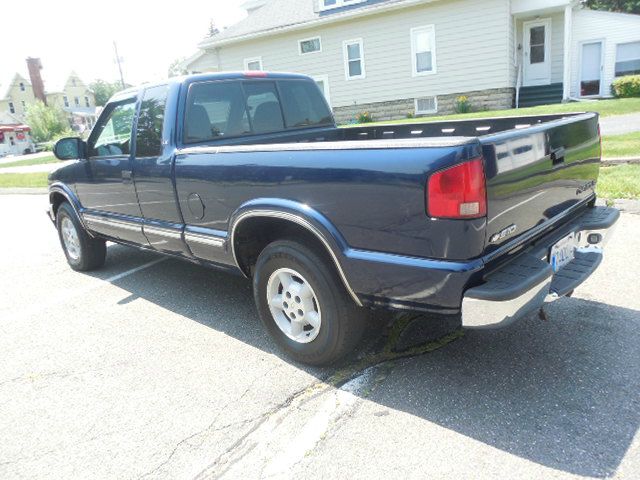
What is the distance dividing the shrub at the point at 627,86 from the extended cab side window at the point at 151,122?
54.7 ft

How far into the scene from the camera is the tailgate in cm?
253

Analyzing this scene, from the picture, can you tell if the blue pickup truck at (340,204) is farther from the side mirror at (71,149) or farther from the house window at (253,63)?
the house window at (253,63)

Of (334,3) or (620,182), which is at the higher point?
(334,3)

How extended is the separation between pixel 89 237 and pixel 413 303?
4.28m

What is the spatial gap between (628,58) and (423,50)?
682 centimetres

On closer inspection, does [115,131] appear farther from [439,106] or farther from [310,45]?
[310,45]

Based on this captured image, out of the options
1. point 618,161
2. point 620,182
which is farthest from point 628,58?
point 620,182

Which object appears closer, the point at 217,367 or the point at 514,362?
the point at 514,362

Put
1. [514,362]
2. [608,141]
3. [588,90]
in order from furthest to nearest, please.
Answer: [588,90], [608,141], [514,362]

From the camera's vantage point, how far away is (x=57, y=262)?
21.4 ft

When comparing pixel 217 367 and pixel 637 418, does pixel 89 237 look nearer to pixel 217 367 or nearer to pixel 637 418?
pixel 217 367

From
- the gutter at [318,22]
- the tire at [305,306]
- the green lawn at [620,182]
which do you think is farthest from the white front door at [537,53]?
the tire at [305,306]

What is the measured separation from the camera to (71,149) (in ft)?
16.3

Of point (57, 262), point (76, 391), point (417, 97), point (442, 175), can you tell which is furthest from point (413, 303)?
point (417, 97)
